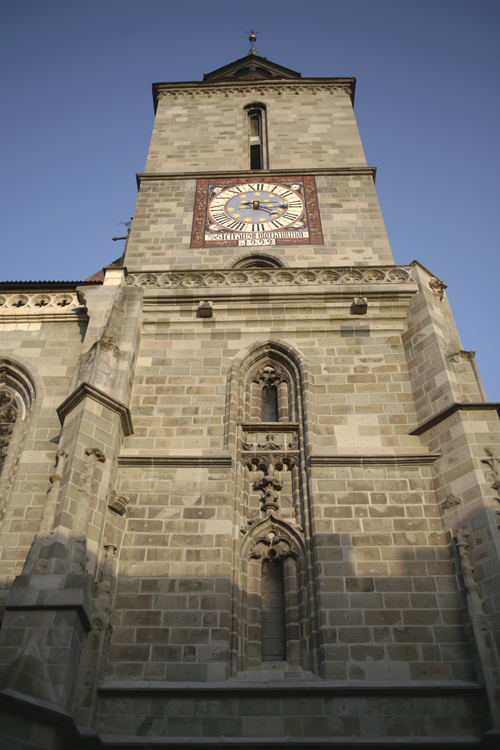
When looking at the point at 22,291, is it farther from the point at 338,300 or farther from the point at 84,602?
the point at 84,602

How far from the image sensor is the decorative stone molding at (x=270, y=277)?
13305 millimetres

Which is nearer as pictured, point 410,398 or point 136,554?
point 136,554

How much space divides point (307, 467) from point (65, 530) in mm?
3530

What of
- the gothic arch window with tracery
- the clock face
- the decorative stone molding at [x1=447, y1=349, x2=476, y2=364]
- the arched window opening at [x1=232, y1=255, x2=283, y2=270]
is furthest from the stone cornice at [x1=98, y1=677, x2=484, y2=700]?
the clock face

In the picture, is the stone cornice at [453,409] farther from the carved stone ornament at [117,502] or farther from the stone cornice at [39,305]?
the stone cornice at [39,305]

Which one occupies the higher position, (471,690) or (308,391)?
(308,391)

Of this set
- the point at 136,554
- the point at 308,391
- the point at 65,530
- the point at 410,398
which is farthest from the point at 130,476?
the point at 410,398

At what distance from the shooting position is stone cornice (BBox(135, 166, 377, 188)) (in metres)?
17.6

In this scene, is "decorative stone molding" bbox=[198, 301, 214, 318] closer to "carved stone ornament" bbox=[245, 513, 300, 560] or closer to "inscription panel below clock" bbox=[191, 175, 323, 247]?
"inscription panel below clock" bbox=[191, 175, 323, 247]

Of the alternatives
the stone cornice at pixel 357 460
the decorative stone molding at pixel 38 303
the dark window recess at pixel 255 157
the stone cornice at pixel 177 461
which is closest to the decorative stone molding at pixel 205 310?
the decorative stone molding at pixel 38 303

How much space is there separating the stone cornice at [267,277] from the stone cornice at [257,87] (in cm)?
1003

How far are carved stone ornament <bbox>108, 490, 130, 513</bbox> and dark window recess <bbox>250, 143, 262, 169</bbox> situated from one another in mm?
11841

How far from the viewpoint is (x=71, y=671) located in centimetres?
744

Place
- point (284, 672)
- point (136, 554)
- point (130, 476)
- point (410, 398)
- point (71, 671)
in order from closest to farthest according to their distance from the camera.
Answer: point (71, 671) → point (284, 672) → point (136, 554) → point (130, 476) → point (410, 398)
